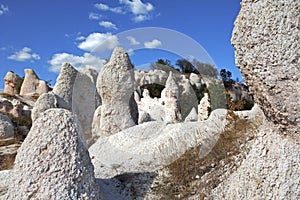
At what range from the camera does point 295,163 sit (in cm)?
304

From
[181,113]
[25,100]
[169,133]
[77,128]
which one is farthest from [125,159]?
[25,100]

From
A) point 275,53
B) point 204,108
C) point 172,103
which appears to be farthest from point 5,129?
point 275,53

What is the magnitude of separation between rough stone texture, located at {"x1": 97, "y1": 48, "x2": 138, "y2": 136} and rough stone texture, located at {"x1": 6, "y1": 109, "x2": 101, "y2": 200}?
13.4 ft

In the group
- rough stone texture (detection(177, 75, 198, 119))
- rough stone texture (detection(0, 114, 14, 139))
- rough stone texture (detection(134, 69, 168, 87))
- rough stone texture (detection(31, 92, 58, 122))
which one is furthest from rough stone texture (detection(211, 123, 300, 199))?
rough stone texture (detection(0, 114, 14, 139))

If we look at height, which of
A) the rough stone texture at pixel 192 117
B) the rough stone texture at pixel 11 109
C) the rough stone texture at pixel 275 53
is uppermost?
the rough stone texture at pixel 11 109

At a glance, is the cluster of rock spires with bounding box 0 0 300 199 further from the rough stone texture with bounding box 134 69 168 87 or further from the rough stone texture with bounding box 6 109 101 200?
the rough stone texture with bounding box 134 69 168 87

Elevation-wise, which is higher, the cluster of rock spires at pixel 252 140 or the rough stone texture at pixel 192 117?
the rough stone texture at pixel 192 117

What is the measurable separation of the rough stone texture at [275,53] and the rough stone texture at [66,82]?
770 centimetres

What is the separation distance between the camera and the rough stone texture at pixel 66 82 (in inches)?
396

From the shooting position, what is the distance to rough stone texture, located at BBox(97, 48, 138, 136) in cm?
716

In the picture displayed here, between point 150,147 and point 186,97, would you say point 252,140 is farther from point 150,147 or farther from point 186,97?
point 186,97

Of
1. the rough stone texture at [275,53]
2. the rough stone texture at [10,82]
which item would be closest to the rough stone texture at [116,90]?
the rough stone texture at [275,53]

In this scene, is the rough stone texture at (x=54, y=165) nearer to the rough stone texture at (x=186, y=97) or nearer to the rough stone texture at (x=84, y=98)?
the rough stone texture at (x=84, y=98)

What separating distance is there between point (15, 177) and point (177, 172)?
5.92 feet
